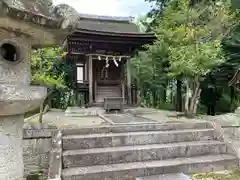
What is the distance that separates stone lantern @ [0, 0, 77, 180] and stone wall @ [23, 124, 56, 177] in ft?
6.49

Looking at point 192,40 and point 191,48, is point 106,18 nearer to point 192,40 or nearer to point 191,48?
point 192,40

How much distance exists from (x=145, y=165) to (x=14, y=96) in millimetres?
2861

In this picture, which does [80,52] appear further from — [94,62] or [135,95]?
[135,95]

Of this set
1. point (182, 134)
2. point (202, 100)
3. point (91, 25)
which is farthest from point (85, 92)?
point (182, 134)

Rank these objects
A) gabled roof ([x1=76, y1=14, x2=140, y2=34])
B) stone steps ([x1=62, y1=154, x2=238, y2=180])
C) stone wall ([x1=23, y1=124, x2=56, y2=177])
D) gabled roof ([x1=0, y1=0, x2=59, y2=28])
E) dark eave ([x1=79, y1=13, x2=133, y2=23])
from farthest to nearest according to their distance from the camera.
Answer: dark eave ([x1=79, y1=13, x2=133, y2=23]), gabled roof ([x1=76, y1=14, x2=140, y2=34]), stone wall ([x1=23, y1=124, x2=56, y2=177]), stone steps ([x1=62, y1=154, x2=238, y2=180]), gabled roof ([x1=0, y1=0, x2=59, y2=28])

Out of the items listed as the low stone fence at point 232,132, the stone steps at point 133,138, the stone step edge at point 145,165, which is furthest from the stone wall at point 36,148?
the low stone fence at point 232,132

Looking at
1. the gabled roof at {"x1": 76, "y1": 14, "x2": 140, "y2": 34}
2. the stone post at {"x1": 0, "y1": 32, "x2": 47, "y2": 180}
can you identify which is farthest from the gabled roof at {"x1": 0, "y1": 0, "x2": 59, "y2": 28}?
the gabled roof at {"x1": 76, "y1": 14, "x2": 140, "y2": 34}

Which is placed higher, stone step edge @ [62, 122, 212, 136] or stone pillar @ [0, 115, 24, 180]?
stone pillar @ [0, 115, 24, 180]

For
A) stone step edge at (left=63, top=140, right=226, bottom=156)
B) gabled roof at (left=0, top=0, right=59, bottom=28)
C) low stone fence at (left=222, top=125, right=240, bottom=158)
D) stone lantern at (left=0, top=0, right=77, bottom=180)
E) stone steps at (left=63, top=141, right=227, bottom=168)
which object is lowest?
stone steps at (left=63, top=141, right=227, bottom=168)

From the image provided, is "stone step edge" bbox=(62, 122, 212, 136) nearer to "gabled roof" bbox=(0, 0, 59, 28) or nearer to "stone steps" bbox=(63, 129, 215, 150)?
"stone steps" bbox=(63, 129, 215, 150)

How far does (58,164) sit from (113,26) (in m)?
13.4

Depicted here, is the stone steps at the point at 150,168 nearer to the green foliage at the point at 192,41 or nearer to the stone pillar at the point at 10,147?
the stone pillar at the point at 10,147

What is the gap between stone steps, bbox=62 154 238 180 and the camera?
12.9 ft

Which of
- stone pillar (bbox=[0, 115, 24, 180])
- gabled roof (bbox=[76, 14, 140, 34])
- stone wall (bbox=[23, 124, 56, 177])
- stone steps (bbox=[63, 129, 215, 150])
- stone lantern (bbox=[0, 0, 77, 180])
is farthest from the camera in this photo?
gabled roof (bbox=[76, 14, 140, 34])
